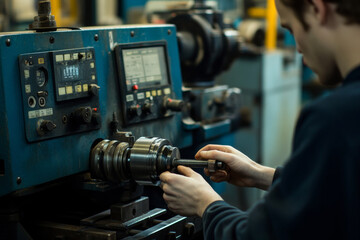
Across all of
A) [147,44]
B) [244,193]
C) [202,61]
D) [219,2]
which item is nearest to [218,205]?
[147,44]

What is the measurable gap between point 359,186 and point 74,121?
606 mm

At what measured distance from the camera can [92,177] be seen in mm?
1164

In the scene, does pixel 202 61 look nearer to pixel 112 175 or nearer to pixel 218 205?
pixel 112 175

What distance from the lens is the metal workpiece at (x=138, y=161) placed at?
1.11 meters

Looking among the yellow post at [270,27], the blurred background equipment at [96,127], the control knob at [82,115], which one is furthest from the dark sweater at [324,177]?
the yellow post at [270,27]

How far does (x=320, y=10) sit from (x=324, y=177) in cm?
27

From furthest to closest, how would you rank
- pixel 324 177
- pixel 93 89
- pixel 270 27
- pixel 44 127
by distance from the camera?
pixel 270 27, pixel 93 89, pixel 44 127, pixel 324 177

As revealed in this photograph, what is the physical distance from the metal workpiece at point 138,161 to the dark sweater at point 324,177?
11.7 inches

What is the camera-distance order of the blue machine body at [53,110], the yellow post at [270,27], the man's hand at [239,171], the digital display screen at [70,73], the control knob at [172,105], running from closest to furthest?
the blue machine body at [53,110] < the digital display screen at [70,73] < the man's hand at [239,171] < the control knob at [172,105] < the yellow post at [270,27]

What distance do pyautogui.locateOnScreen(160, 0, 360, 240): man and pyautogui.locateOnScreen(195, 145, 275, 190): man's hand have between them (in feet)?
0.91

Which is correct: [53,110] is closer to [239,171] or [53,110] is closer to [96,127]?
[96,127]

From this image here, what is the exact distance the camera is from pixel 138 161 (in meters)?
1.12

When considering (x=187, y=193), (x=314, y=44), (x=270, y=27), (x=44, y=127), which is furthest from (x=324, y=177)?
(x=270, y=27)

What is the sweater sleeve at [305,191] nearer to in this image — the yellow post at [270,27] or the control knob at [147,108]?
the control knob at [147,108]
